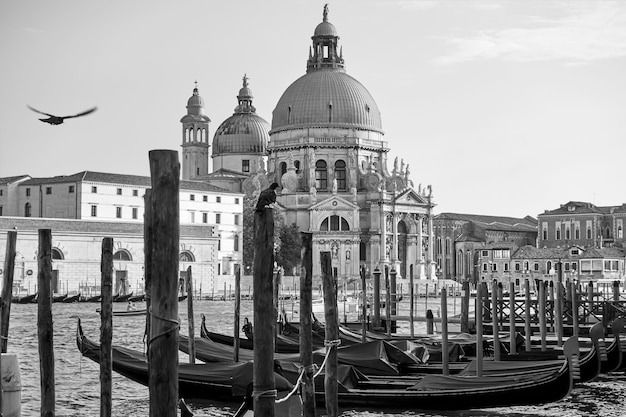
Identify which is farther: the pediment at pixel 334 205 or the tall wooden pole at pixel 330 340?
the pediment at pixel 334 205

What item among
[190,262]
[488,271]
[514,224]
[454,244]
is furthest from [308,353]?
[514,224]

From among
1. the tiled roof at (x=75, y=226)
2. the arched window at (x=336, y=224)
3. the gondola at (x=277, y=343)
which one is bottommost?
the gondola at (x=277, y=343)

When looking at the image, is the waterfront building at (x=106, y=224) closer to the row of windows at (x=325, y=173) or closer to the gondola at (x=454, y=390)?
the row of windows at (x=325, y=173)

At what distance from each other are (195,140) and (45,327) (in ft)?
226

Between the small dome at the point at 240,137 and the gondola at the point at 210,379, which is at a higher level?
the small dome at the point at 240,137

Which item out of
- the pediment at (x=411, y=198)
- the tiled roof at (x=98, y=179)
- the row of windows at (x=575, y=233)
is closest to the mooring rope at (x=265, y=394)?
the tiled roof at (x=98, y=179)

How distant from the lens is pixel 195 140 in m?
79.8

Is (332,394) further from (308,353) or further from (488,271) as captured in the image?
(488,271)

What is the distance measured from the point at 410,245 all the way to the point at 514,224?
25129 mm

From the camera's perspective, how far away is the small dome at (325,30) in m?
71.5

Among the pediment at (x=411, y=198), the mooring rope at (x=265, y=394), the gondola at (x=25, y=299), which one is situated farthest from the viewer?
the pediment at (x=411, y=198)

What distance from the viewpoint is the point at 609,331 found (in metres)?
20.9

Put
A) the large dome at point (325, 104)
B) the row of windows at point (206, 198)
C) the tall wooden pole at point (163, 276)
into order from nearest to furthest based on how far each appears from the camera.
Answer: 1. the tall wooden pole at point (163, 276)
2. the row of windows at point (206, 198)
3. the large dome at point (325, 104)

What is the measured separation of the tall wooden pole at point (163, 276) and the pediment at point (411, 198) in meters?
59.9
